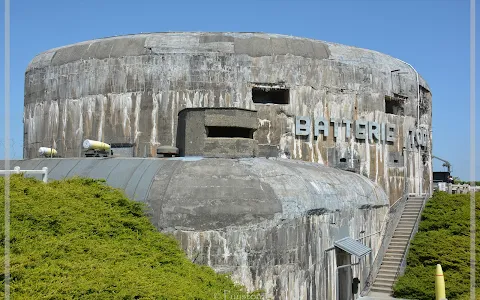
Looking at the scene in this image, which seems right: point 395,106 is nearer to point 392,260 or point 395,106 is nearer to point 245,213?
point 392,260

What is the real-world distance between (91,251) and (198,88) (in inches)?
494

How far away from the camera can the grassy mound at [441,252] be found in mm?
18031

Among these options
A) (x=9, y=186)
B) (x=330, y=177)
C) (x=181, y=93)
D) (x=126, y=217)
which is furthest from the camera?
(x=181, y=93)

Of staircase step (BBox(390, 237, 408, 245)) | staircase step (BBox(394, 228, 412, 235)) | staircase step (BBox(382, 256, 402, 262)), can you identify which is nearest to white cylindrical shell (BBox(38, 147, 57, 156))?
staircase step (BBox(382, 256, 402, 262))

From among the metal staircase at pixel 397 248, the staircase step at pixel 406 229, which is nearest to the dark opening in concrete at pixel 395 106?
the metal staircase at pixel 397 248

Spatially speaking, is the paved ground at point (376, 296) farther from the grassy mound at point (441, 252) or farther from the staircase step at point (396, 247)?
the staircase step at point (396, 247)

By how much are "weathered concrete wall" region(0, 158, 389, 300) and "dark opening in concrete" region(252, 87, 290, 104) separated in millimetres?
7490

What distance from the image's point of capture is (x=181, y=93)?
2220 centimetres

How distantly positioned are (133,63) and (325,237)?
11.2m

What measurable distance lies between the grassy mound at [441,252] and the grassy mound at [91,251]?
8197 millimetres

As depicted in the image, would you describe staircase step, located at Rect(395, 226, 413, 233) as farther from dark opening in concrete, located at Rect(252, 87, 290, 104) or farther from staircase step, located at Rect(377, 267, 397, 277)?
dark opening in concrete, located at Rect(252, 87, 290, 104)

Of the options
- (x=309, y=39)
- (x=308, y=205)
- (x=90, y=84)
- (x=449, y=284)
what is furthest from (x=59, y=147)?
(x=449, y=284)

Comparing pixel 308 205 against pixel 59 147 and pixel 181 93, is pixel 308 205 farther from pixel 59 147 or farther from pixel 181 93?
pixel 59 147

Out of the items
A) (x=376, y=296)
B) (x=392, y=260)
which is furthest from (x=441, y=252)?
(x=376, y=296)
